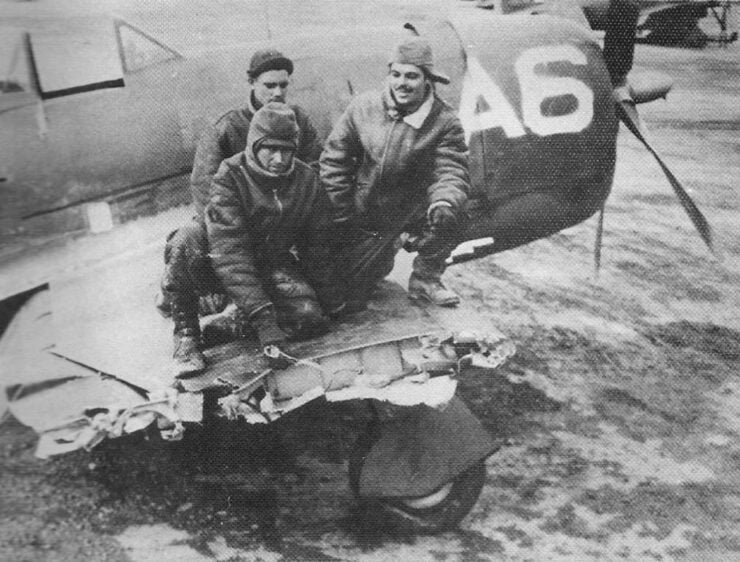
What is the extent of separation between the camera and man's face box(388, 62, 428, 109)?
3133 millimetres

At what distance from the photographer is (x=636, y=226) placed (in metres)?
6.62

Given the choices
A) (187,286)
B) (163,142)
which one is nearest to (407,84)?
(163,142)

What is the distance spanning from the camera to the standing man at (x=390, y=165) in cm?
323

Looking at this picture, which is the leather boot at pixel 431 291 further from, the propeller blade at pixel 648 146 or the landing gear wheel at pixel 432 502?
the propeller blade at pixel 648 146

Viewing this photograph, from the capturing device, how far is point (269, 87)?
3.13 metres

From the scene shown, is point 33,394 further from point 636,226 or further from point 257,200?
point 636,226

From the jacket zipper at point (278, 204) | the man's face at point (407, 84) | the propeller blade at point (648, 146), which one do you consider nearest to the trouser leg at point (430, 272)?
the man's face at point (407, 84)

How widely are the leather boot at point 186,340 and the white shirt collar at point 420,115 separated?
1151mm

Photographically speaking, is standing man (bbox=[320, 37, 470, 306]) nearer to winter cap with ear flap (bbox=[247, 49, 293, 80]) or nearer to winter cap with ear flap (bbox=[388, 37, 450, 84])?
winter cap with ear flap (bbox=[388, 37, 450, 84])

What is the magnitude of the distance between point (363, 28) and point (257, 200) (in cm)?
162

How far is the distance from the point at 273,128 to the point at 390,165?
0.72m

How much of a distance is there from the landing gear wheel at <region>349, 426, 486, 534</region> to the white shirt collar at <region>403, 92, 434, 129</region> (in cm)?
131

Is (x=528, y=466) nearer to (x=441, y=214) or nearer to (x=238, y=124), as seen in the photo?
(x=441, y=214)

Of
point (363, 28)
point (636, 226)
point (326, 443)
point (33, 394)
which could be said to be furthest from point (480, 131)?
point (636, 226)
